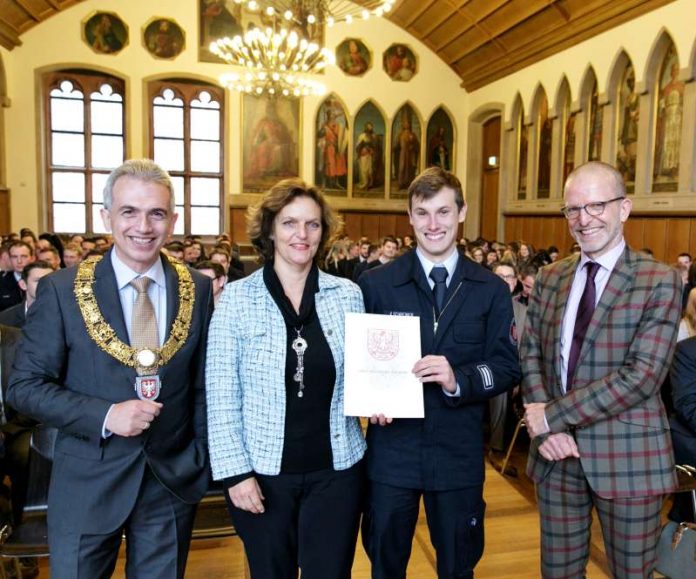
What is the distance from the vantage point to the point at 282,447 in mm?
2012

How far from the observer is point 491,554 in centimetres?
356

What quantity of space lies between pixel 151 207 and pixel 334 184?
1709 centimetres

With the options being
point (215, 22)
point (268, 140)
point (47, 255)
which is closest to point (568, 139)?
point (268, 140)

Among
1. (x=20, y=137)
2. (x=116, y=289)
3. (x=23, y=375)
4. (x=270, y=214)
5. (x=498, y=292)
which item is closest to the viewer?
(x=23, y=375)

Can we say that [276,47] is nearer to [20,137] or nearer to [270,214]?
[20,137]

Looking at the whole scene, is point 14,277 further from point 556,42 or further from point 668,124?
point 556,42

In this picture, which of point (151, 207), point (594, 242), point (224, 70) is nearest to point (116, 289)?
point (151, 207)

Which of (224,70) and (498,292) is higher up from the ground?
(224,70)

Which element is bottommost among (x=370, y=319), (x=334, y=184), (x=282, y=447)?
(x=282, y=447)

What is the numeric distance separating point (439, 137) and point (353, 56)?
3727 millimetres

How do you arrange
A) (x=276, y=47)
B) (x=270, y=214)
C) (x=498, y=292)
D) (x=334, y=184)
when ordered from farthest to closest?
(x=334, y=184), (x=276, y=47), (x=498, y=292), (x=270, y=214)

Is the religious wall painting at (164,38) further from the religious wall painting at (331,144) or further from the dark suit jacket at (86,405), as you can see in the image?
the dark suit jacket at (86,405)

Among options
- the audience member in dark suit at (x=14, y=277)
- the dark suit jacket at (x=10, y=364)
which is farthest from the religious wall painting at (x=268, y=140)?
the dark suit jacket at (x=10, y=364)

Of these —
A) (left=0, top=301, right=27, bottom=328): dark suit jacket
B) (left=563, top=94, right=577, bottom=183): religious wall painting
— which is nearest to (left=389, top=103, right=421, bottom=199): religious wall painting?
(left=563, top=94, right=577, bottom=183): religious wall painting
